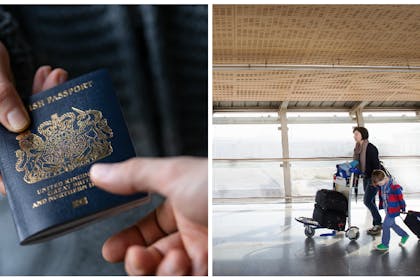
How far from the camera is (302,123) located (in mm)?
7352

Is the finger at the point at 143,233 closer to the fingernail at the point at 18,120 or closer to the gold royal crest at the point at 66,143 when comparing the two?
the gold royal crest at the point at 66,143

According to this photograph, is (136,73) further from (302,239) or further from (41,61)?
(302,239)

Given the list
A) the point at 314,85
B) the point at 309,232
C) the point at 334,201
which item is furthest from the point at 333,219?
the point at 314,85

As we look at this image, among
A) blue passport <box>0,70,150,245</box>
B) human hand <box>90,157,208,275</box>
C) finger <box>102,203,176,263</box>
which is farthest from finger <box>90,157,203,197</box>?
finger <box>102,203,176,263</box>

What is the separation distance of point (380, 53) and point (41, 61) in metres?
Result: 3.39

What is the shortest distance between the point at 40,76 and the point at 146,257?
3.85ft

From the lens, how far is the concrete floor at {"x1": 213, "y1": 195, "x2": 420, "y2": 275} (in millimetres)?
2975

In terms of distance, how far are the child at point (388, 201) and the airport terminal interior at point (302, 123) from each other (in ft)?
0.47

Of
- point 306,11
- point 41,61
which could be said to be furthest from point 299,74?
point 41,61

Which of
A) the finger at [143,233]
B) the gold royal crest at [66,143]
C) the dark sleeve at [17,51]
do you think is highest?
the dark sleeve at [17,51]

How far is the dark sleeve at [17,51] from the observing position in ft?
6.21

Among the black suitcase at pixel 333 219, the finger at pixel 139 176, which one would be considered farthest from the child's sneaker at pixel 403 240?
the finger at pixel 139 176

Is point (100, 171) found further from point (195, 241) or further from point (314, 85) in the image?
point (314, 85)
